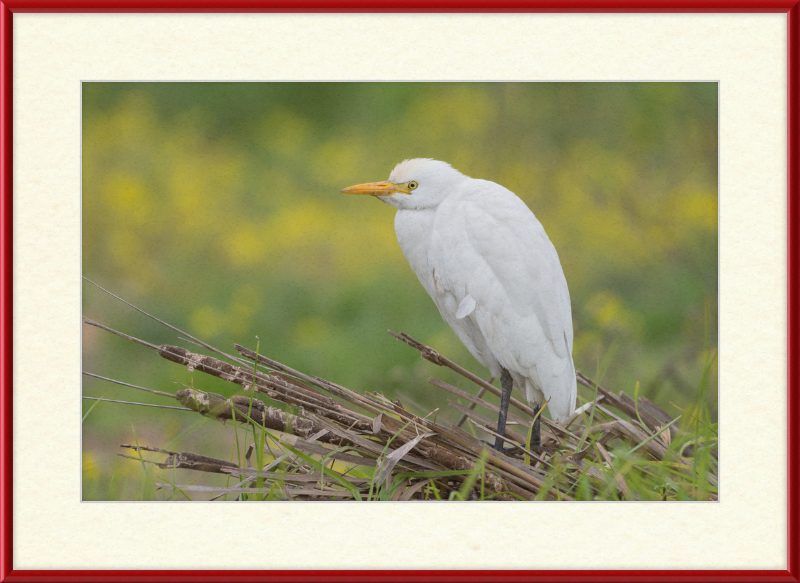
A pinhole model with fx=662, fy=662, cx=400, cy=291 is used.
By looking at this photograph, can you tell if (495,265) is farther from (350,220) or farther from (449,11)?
(350,220)

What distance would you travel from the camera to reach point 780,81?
181 centimetres

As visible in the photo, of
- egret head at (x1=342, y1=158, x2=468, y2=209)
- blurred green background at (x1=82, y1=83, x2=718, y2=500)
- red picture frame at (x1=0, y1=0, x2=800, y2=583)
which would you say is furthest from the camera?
egret head at (x1=342, y1=158, x2=468, y2=209)

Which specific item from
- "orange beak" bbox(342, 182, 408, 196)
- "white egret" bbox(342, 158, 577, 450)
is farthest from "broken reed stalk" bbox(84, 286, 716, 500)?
"orange beak" bbox(342, 182, 408, 196)

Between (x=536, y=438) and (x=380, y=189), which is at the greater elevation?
(x=380, y=189)

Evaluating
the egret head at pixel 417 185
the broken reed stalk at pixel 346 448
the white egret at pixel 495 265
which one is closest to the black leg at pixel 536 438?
the white egret at pixel 495 265

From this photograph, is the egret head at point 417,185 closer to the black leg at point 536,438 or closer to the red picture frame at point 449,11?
the red picture frame at point 449,11

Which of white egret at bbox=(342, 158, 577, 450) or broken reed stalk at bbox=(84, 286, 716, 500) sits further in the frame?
white egret at bbox=(342, 158, 577, 450)

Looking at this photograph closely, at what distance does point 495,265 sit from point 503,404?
1.66ft

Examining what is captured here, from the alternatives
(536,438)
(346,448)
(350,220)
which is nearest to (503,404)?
(536,438)

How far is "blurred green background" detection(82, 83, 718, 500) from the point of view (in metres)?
2.21

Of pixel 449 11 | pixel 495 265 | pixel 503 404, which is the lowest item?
pixel 503 404

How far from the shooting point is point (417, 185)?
7.88 feet

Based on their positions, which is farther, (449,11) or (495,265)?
(495,265)

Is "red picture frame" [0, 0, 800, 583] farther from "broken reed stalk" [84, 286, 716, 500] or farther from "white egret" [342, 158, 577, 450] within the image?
"white egret" [342, 158, 577, 450]
